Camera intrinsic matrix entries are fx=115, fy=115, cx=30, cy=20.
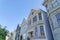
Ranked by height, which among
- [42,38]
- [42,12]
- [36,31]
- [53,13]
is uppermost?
[42,12]

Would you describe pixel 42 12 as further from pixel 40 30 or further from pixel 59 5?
pixel 59 5

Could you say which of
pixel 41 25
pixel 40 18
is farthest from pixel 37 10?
pixel 41 25

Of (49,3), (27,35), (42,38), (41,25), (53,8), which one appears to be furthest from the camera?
(27,35)

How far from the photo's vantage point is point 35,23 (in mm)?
26656

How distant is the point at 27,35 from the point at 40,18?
6438 millimetres

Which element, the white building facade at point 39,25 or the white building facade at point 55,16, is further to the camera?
the white building facade at point 39,25

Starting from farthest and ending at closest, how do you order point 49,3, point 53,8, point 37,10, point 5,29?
1. point 5,29
2. point 37,10
3. point 49,3
4. point 53,8

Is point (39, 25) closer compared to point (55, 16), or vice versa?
point (55, 16)

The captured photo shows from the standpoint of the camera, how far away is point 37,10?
27.7m

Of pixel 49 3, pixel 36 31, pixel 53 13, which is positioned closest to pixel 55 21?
pixel 53 13

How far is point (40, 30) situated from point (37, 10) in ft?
17.0

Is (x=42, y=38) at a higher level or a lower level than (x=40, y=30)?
lower

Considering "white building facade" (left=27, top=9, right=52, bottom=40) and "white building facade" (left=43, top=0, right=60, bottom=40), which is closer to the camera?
"white building facade" (left=43, top=0, right=60, bottom=40)

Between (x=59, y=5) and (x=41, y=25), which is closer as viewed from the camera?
(x=59, y=5)
